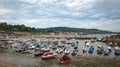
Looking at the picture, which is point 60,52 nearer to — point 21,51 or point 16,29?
point 21,51

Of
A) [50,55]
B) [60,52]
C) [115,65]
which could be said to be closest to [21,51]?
[60,52]

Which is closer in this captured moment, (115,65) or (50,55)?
(115,65)

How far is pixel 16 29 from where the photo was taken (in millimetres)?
195250

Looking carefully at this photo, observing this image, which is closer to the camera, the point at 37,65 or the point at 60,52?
the point at 37,65

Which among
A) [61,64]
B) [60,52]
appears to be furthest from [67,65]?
[60,52]

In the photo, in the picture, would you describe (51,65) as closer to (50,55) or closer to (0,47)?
(50,55)

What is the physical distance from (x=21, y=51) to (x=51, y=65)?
81.8 feet

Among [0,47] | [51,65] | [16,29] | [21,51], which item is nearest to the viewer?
[51,65]

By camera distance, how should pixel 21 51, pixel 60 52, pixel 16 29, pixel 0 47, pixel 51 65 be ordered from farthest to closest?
1. pixel 16 29
2. pixel 0 47
3. pixel 21 51
4. pixel 60 52
5. pixel 51 65

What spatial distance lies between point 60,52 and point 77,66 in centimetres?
2004

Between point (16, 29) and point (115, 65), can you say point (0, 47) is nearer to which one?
point (115, 65)

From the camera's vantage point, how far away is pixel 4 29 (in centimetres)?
18012

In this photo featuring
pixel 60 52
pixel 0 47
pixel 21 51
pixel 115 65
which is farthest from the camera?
pixel 0 47

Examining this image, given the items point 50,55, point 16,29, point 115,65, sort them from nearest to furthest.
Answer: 1. point 115,65
2. point 50,55
3. point 16,29
